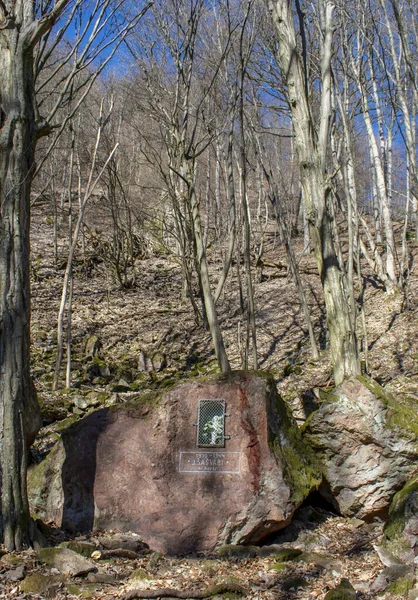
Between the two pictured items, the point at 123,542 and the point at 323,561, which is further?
the point at 123,542

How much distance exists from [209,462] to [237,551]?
74cm

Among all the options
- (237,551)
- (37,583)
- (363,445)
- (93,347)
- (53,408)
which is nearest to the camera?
(37,583)

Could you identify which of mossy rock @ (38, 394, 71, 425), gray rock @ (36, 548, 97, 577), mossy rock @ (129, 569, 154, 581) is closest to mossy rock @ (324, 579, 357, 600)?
mossy rock @ (129, 569, 154, 581)

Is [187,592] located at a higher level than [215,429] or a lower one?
lower

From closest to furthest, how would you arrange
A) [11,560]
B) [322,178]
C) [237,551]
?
[11,560]
[237,551]
[322,178]

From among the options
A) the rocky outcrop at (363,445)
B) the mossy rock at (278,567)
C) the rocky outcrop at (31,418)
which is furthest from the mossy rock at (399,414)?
the rocky outcrop at (31,418)

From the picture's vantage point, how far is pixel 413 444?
498 centimetres

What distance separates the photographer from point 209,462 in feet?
15.5

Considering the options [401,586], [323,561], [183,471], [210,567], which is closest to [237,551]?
[210,567]

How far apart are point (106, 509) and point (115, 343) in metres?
5.22

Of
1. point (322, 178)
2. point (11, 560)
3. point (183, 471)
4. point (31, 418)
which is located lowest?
point (11, 560)

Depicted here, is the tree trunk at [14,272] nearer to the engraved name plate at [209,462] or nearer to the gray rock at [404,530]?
the engraved name plate at [209,462]

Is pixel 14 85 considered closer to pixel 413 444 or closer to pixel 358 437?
pixel 358 437

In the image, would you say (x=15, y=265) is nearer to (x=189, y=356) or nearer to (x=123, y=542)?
(x=123, y=542)
